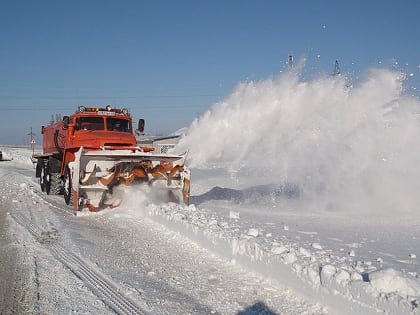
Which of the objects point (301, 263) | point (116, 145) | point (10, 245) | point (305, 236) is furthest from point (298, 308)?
point (116, 145)

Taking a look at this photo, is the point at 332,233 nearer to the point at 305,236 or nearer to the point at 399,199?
the point at 305,236

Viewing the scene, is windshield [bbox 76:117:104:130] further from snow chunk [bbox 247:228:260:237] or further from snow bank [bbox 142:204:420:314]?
snow chunk [bbox 247:228:260:237]

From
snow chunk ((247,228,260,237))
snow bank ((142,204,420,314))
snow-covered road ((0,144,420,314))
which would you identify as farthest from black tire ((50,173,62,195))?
snow chunk ((247,228,260,237))

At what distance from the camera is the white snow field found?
165 inches

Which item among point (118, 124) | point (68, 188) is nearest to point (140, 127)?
point (118, 124)

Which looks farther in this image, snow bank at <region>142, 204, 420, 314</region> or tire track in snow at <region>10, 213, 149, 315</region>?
tire track in snow at <region>10, 213, 149, 315</region>

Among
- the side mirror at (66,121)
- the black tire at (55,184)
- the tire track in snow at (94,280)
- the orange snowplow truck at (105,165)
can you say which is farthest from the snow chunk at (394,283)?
the black tire at (55,184)

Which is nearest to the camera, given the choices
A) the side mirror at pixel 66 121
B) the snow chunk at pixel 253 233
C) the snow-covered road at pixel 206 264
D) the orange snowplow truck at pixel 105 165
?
the snow-covered road at pixel 206 264

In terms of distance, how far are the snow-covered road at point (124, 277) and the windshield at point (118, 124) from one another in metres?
4.75

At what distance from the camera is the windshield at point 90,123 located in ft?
39.1

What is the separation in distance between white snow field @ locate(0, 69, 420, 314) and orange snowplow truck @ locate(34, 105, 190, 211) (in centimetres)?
46

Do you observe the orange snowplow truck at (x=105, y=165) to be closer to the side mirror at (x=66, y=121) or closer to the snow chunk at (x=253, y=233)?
the side mirror at (x=66, y=121)

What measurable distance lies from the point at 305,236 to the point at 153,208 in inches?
135

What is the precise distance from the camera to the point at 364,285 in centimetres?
376
